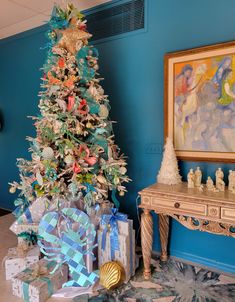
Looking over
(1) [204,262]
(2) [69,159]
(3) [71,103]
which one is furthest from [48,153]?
(1) [204,262]

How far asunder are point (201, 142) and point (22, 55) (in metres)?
2.85

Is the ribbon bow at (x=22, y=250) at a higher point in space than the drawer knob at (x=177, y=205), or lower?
lower

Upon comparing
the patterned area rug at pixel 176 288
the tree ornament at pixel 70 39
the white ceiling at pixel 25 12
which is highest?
the white ceiling at pixel 25 12

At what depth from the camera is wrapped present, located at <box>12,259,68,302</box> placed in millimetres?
1864

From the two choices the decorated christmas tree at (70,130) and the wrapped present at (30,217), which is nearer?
the decorated christmas tree at (70,130)

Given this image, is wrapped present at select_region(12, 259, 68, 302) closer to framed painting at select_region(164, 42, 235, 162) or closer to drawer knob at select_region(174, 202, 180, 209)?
drawer knob at select_region(174, 202, 180, 209)

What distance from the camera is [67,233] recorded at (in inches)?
80.7

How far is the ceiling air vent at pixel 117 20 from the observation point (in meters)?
2.47

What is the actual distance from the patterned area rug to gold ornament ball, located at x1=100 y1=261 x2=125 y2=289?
0.06 m

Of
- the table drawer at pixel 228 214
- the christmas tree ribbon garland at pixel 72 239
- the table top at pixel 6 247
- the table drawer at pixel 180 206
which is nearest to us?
the table drawer at pixel 228 214

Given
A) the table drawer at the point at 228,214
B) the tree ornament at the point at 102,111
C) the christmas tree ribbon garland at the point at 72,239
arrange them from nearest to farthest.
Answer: the table drawer at the point at 228,214 < the christmas tree ribbon garland at the point at 72,239 < the tree ornament at the point at 102,111

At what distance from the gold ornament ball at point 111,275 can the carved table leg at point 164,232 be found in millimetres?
542

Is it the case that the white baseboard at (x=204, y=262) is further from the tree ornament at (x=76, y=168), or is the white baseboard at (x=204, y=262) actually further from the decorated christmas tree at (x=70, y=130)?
the tree ornament at (x=76, y=168)

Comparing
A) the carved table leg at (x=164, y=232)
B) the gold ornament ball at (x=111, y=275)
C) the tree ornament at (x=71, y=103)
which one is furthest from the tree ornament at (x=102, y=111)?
the gold ornament ball at (x=111, y=275)
